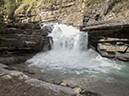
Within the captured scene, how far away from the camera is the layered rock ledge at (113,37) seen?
7121mm

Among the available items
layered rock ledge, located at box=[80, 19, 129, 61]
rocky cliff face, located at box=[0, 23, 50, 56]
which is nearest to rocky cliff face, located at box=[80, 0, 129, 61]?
layered rock ledge, located at box=[80, 19, 129, 61]

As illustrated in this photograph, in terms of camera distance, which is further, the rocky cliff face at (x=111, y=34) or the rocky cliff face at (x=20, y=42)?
the rocky cliff face at (x=20, y=42)

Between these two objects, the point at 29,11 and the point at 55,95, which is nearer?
the point at 55,95

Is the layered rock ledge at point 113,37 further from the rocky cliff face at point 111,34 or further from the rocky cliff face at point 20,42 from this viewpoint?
the rocky cliff face at point 20,42

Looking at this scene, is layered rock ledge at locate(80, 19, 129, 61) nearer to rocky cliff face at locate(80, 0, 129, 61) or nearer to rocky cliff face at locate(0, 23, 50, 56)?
rocky cliff face at locate(80, 0, 129, 61)

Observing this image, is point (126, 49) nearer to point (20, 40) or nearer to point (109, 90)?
point (109, 90)

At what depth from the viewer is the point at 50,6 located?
2041 cm

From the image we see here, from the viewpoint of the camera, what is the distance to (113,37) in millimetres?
8164

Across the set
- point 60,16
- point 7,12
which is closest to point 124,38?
point 60,16

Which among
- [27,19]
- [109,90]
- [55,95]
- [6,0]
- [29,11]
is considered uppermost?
[6,0]

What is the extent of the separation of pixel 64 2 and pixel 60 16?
3276 mm

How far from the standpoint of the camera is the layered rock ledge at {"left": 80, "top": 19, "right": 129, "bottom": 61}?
7.12 m

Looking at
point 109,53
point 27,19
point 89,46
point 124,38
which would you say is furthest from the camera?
point 27,19

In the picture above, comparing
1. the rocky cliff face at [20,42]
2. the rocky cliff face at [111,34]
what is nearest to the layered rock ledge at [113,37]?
the rocky cliff face at [111,34]
